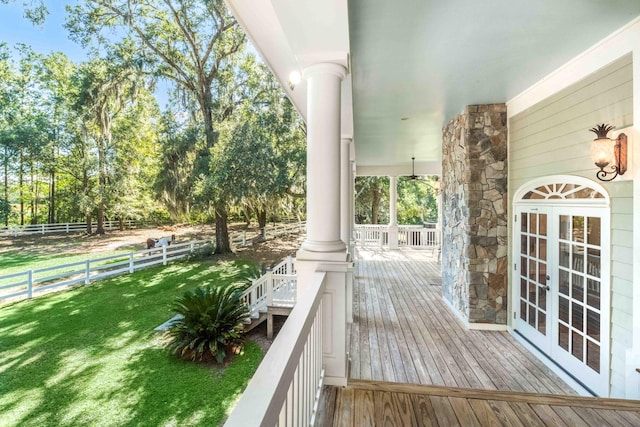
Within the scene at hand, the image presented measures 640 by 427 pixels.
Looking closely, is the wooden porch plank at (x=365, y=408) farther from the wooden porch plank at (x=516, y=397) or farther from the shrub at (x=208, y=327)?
the shrub at (x=208, y=327)

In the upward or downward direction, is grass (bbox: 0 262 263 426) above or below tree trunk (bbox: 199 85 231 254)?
below

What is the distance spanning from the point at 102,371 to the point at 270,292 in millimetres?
2899

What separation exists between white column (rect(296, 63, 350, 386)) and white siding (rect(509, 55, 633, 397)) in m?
2.12

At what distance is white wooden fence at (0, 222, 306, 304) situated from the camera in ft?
17.9

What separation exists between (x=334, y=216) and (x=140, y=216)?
12.8 meters

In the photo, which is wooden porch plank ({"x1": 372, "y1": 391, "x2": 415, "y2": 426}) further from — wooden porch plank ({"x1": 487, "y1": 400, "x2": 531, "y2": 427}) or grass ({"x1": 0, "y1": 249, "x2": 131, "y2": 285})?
grass ({"x1": 0, "y1": 249, "x2": 131, "y2": 285})

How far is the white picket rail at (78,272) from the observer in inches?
286

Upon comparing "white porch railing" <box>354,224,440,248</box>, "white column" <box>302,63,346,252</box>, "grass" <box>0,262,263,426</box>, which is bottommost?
"grass" <box>0,262,263,426</box>

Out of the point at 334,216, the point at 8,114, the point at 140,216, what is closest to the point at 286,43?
the point at 334,216

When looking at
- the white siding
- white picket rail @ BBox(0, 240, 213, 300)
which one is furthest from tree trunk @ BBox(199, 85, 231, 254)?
the white siding

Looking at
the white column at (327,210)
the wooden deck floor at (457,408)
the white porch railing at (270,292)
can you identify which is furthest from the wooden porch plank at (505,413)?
the white porch railing at (270,292)

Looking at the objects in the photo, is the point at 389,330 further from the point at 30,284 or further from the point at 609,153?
the point at 30,284

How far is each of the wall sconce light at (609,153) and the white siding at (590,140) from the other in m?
0.10

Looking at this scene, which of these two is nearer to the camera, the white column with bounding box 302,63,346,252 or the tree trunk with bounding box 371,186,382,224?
the white column with bounding box 302,63,346,252
